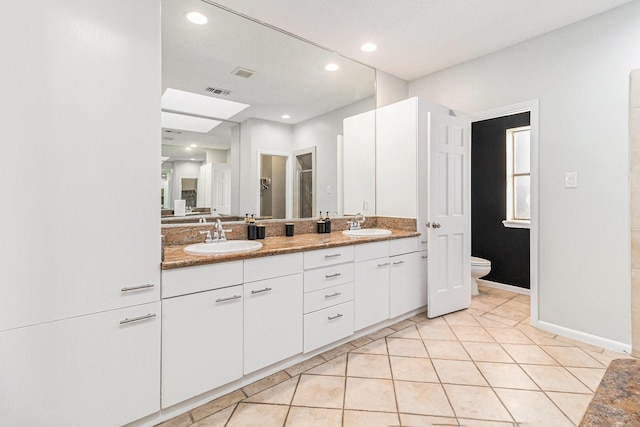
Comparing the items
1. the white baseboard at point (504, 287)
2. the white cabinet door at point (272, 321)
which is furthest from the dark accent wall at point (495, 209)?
the white cabinet door at point (272, 321)

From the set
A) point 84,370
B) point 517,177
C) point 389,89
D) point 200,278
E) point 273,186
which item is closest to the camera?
point 84,370

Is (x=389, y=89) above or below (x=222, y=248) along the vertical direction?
above

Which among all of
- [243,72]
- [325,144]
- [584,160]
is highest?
[243,72]

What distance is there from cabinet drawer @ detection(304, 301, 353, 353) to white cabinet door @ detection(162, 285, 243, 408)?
0.51 metres

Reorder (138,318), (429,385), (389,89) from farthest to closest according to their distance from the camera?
(389,89) < (429,385) < (138,318)

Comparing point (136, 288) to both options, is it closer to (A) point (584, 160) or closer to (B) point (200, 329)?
(B) point (200, 329)

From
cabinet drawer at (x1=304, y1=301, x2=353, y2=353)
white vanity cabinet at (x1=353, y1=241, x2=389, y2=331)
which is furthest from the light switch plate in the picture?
cabinet drawer at (x1=304, y1=301, x2=353, y2=353)

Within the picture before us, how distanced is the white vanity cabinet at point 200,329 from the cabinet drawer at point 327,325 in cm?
51

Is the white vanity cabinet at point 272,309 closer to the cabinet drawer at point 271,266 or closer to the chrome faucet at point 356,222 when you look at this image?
the cabinet drawer at point 271,266

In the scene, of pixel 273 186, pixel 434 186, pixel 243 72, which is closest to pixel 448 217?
pixel 434 186

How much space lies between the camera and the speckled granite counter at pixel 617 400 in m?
0.48

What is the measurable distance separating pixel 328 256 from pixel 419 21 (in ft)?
6.64

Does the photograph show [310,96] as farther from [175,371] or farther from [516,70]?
[175,371]

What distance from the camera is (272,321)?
1930 mm
